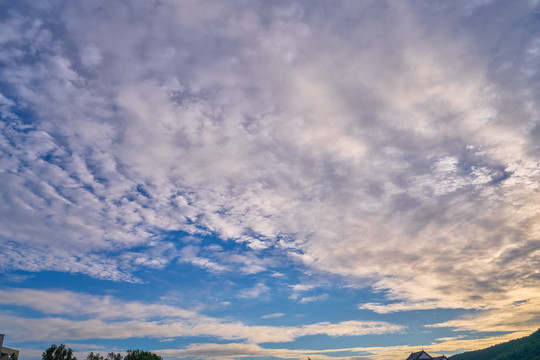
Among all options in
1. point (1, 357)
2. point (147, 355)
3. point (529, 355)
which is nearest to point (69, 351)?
point (1, 357)

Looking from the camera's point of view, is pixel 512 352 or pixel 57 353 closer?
pixel 57 353

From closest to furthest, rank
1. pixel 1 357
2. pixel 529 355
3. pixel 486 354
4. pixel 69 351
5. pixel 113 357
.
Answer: pixel 1 357 < pixel 69 351 < pixel 113 357 < pixel 529 355 < pixel 486 354

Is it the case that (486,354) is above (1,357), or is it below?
below

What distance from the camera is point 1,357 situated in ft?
195

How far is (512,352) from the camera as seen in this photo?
159 meters

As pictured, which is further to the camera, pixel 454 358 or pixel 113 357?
pixel 454 358

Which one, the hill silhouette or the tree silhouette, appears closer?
the tree silhouette

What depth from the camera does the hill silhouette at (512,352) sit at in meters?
146

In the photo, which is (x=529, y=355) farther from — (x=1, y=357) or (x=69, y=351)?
(x=1, y=357)

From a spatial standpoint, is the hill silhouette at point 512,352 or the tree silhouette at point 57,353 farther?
the hill silhouette at point 512,352

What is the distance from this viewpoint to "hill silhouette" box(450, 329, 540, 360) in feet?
479

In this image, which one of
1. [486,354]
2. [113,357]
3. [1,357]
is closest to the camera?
[1,357]

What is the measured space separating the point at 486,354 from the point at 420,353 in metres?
130

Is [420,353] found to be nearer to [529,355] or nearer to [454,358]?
[529,355]
